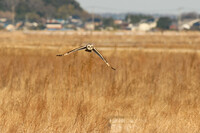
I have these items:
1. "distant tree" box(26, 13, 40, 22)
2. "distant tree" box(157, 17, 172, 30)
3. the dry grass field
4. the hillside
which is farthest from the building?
the dry grass field

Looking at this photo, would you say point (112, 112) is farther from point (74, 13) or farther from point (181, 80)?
point (74, 13)

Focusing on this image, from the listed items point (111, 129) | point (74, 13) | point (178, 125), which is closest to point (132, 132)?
point (111, 129)

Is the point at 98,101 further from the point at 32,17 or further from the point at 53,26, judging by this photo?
the point at 32,17

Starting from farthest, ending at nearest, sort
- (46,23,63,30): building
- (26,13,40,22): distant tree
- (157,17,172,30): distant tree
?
(26,13,40,22): distant tree < (46,23,63,30): building < (157,17,172,30): distant tree

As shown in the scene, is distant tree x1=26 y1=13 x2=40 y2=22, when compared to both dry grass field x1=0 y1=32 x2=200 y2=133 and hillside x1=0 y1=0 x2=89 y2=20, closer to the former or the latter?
hillside x1=0 y1=0 x2=89 y2=20

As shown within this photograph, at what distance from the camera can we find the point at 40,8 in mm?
168375

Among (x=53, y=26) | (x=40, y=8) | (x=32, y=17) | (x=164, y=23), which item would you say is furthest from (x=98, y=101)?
(x=40, y=8)

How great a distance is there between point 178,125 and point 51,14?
161 metres

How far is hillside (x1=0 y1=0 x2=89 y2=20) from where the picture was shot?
6417 inches

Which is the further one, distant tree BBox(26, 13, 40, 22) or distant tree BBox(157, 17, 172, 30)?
distant tree BBox(26, 13, 40, 22)

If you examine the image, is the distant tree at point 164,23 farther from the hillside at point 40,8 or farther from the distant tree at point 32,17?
the hillside at point 40,8

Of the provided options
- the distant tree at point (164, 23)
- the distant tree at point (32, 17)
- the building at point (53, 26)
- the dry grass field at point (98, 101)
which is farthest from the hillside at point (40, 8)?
the dry grass field at point (98, 101)

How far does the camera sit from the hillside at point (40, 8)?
163 m

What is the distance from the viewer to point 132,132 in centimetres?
831
